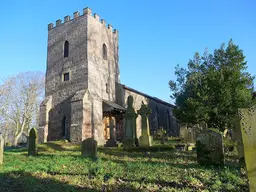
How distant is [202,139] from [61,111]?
18645 millimetres

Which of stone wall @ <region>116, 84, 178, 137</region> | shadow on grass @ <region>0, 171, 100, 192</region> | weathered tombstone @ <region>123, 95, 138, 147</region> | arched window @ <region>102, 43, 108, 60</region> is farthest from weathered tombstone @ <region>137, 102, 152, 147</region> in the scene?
arched window @ <region>102, 43, 108, 60</region>

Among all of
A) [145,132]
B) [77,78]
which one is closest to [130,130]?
[145,132]

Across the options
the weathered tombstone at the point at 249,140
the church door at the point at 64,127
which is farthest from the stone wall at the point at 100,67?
the weathered tombstone at the point at 249,140

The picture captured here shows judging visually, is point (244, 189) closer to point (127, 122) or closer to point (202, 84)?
point (127, 122)

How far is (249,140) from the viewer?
350cm

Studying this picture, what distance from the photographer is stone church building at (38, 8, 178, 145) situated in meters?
22.3

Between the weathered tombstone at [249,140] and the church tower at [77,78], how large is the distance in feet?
60.6

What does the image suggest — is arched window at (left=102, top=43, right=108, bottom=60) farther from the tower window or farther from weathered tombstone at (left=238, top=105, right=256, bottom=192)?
weathered tombstone at (left=238, top=105, right=256, bottom=192)

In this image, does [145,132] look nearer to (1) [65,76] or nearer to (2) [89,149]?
(2) [89,149]

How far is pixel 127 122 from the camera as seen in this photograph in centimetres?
1462

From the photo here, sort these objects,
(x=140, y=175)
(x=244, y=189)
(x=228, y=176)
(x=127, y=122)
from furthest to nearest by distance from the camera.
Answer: (x=127, y=122) < (x=140, y=175) < (x=228, y=176) < (x=244, y=189)

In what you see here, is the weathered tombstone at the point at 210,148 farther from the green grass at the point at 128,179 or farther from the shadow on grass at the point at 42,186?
the shadow on grass at the point at 42,186

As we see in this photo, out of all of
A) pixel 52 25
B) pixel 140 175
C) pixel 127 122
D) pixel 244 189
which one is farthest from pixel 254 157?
pixel 52 25

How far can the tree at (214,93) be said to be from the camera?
66.9ft
